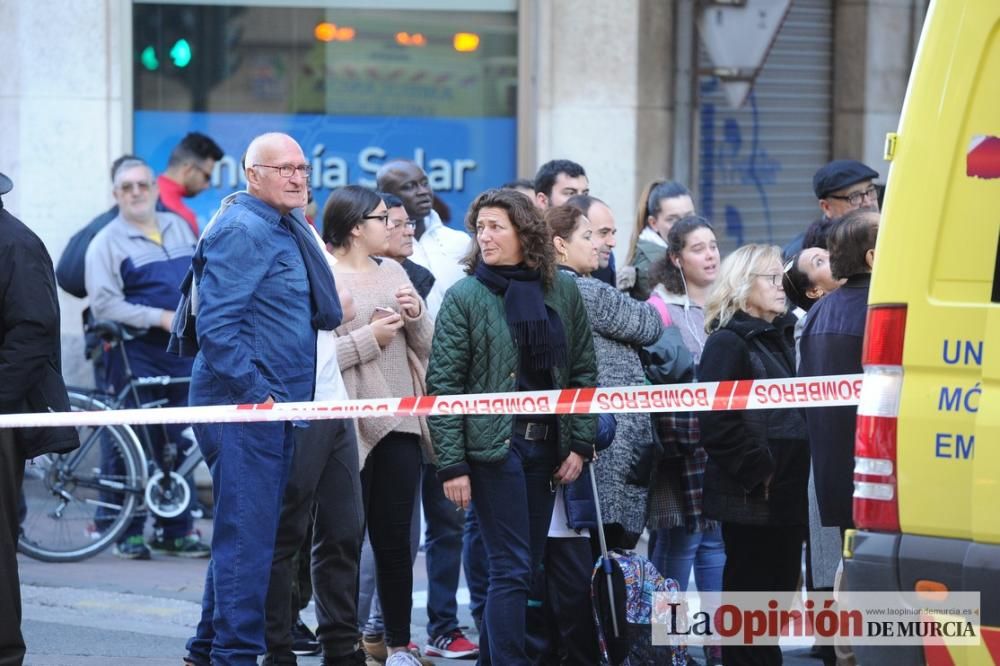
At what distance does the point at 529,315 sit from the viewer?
6199 mm

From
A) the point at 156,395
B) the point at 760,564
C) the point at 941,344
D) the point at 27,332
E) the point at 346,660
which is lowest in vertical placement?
the point at 346,660

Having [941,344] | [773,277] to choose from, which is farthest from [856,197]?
[941,344]

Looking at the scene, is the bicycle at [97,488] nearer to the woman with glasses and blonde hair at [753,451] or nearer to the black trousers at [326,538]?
the black trousers at [326,538]

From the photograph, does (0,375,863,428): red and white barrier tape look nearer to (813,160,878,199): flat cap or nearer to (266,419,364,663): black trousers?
(266,419,364,663): black trousers

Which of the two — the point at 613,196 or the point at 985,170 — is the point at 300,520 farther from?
the point at 613,196

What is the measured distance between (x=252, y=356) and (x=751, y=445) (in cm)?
199

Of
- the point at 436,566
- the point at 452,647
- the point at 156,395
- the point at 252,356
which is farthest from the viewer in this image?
the point at 156,395

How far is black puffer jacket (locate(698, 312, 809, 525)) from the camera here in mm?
6457

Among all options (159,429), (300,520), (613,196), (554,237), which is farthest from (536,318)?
(613,196)

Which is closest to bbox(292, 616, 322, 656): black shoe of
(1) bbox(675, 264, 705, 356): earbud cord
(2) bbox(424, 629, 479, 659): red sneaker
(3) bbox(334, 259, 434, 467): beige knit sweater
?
(2) bbox(424, 629, 479, 659): red sneaker

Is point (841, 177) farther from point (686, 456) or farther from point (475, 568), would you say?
point (475, 568)

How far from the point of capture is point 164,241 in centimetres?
970

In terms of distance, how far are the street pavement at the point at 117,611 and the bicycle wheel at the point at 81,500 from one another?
0.14 metres

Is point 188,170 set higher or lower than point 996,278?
higher
